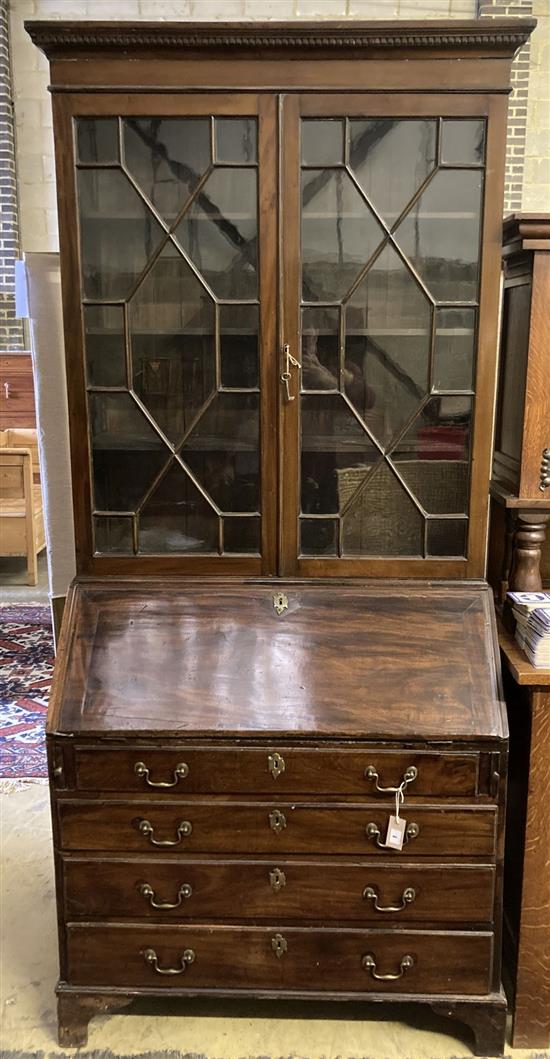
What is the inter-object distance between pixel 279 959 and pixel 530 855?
0.61 meters

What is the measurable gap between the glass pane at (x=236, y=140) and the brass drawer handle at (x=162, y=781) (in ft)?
4.35

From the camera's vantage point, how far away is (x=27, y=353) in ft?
22.4

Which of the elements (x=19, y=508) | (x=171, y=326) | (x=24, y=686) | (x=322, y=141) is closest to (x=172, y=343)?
(x=171, y=326)

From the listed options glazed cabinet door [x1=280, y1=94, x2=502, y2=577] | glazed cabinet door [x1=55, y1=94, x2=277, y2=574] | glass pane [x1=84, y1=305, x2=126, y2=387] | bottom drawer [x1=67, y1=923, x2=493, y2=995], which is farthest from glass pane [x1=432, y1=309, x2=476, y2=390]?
bottom drawer [x1=67, y1=923, x2=493, y2=995]

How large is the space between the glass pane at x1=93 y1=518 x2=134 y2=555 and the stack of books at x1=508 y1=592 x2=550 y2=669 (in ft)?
3.03

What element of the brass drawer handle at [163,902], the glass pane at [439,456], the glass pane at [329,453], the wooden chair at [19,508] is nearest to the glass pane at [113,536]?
the glass pane at [329,453]

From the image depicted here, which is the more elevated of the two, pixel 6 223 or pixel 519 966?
pixel 6 223

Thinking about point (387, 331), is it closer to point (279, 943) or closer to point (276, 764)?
point (276, 764)

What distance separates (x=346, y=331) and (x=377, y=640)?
712 mm

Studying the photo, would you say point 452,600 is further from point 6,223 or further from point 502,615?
point 6,223

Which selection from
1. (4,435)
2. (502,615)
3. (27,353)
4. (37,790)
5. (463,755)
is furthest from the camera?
(27,353)

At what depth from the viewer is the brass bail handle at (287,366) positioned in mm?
1848

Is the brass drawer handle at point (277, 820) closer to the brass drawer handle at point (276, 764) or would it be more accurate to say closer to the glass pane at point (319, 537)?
the brass drawer handle at point (276, 764)

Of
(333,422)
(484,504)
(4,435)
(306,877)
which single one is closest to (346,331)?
(333,422)
